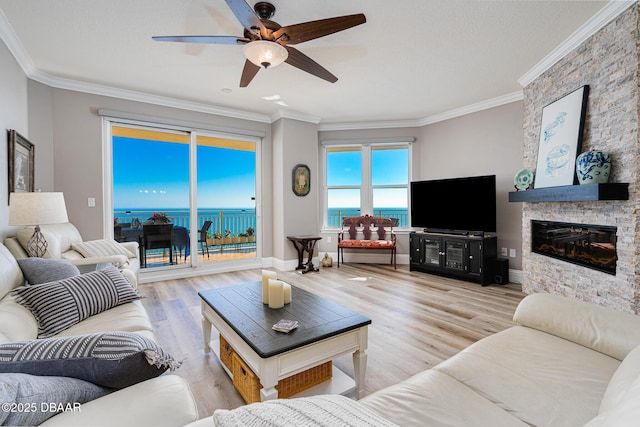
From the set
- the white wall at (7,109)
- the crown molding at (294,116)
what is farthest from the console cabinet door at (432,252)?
the white wall at (7,109)

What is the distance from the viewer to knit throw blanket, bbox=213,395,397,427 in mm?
586

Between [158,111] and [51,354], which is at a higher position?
[158,111]

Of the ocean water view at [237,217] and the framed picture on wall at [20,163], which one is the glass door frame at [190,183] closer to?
the ocean water view at [237,217]

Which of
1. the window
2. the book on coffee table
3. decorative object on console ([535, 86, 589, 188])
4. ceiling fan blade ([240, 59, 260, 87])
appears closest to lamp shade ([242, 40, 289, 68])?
ceiling fan blade ([240, 59, 260, 87])

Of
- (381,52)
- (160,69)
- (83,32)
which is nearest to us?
(83,32)

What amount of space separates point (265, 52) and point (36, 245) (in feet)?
7.77

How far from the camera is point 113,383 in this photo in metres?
0.85

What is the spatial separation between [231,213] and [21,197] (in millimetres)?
3723

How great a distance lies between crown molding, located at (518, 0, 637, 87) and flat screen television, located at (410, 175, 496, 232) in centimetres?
135

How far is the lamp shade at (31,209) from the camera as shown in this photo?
2113 millimetres

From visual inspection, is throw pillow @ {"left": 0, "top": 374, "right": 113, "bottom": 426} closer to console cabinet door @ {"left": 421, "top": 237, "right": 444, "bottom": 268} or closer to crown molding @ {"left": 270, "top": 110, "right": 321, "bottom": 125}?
console cabinet door @ {"left": 421, "top": 237, "right": 444, "bottom": 268}

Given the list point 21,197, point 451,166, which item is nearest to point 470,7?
point 451,166

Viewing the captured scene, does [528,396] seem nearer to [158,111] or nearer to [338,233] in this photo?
[338,233]

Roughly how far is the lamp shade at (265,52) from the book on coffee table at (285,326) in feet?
6.34
